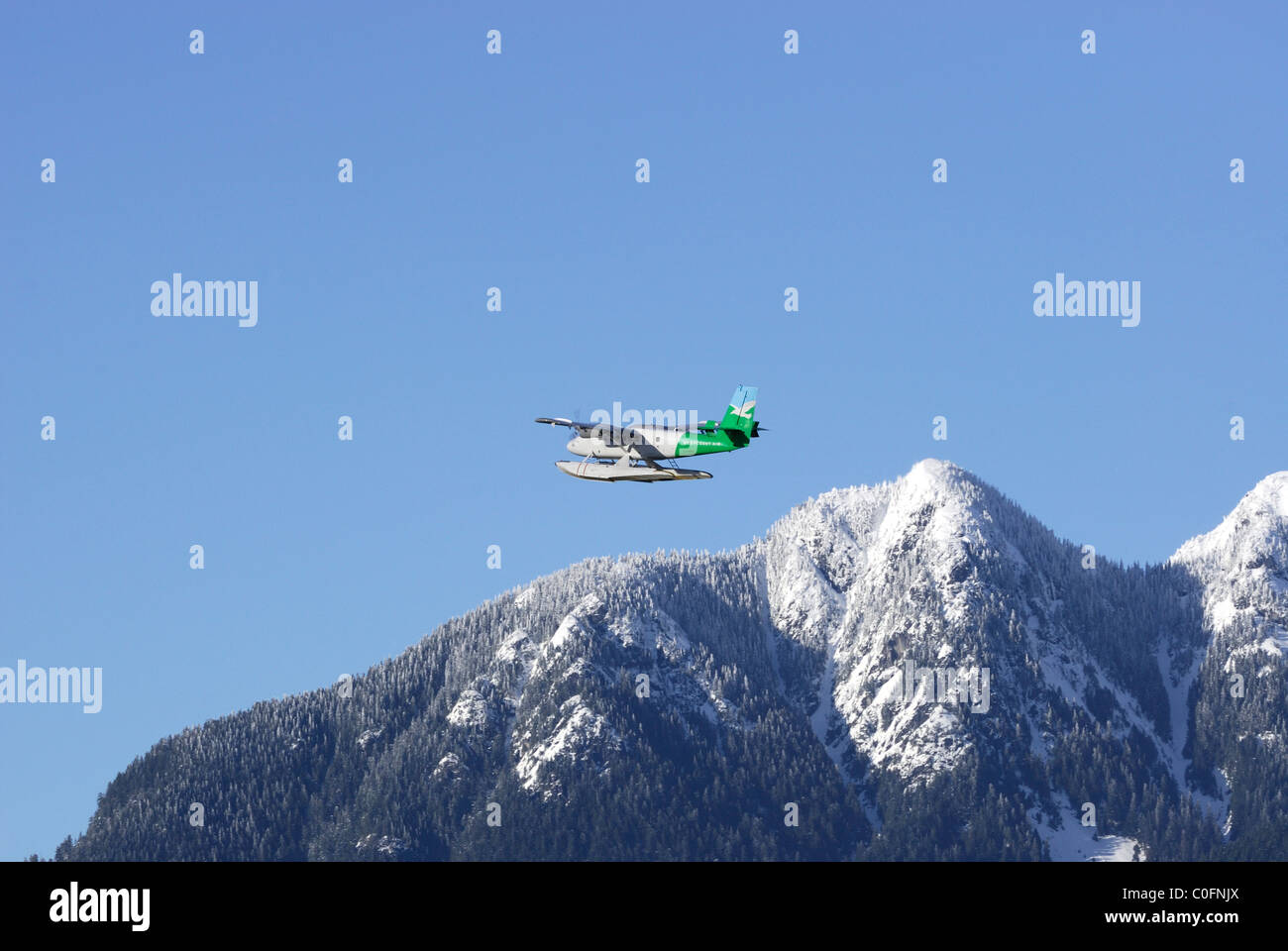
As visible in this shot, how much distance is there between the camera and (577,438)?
539ft
